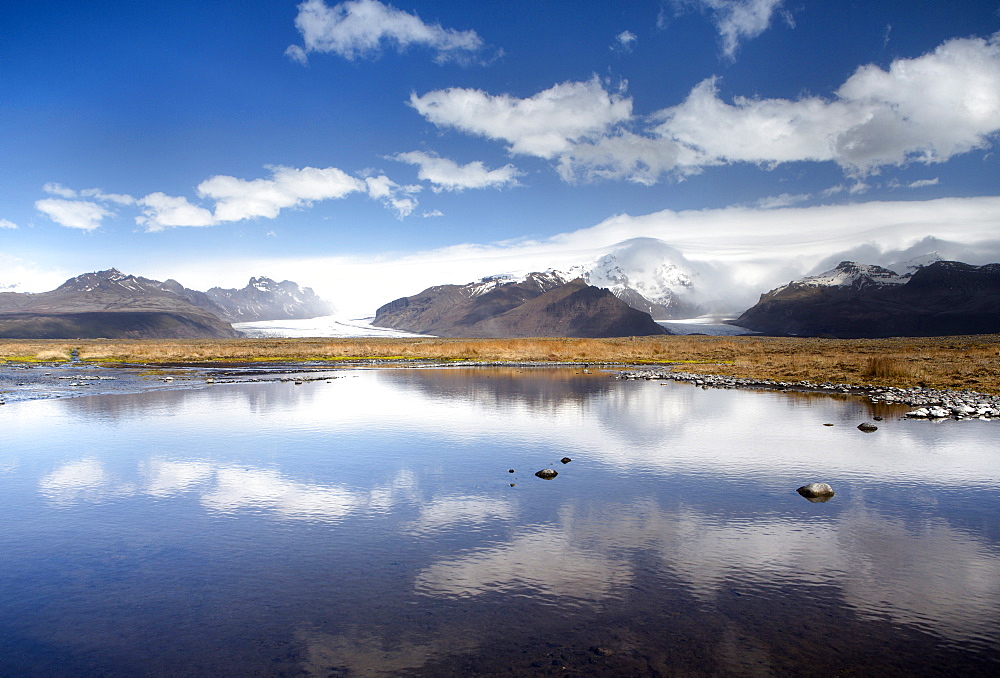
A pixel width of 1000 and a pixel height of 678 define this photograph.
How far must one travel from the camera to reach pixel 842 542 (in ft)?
47.9

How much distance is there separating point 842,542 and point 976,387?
4026 centimetres

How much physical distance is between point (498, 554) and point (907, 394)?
40.7 metres

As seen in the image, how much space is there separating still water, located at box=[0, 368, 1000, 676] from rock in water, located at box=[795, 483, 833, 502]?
0.29 meters

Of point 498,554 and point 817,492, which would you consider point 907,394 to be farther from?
point 498,554

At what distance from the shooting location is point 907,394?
1682 inches

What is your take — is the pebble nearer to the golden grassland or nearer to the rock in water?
the golden grassland

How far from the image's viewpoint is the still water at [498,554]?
9.74 meters

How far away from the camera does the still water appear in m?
9.74

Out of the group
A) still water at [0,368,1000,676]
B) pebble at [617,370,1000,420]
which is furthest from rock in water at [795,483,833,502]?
pebble at [617,370,1000,420]

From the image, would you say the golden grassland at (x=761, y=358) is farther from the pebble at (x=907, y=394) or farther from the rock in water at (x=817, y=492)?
the rock in water at (x=817, y=492)

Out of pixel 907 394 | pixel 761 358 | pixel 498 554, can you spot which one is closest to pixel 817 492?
pixel 498 554

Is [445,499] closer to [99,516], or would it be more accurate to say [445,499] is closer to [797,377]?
[99,516]

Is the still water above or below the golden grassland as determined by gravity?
below

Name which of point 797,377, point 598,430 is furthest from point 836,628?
point 797,377
